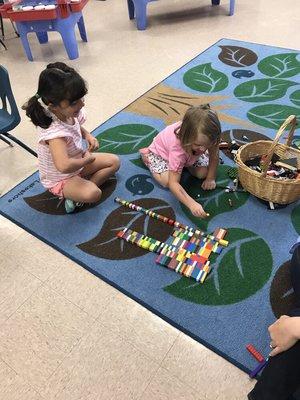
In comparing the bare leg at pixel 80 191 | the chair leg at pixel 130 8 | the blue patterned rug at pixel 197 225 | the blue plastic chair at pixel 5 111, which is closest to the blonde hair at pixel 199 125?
the blue patterned rug at pixel 197 225

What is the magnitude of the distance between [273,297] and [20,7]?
2.47 metres

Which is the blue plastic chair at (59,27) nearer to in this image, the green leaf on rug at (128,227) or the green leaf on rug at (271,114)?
the green leaf on rug at (271,114)

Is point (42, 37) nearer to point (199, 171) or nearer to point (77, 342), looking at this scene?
point (199, 171)

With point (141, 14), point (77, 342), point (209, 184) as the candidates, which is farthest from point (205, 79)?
point (77, 342)

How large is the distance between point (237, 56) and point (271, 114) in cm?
77

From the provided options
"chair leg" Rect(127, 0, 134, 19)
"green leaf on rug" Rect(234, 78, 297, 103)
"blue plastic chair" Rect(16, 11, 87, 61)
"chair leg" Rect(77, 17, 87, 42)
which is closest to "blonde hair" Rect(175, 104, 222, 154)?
"green leaf on rug" Rect(234, 78, 297, 103)

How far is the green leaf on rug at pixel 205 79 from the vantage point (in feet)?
6.97

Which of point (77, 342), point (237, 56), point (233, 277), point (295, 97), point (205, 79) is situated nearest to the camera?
point (77, 342)

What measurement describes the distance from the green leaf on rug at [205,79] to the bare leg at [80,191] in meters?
1.07

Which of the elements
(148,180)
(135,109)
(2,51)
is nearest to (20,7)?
(2,51)

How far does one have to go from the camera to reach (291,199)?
133cm

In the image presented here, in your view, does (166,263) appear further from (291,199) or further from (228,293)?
(291,199)

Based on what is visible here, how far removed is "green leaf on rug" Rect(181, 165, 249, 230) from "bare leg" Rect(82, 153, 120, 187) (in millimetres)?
316

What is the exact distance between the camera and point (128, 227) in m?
1.37
